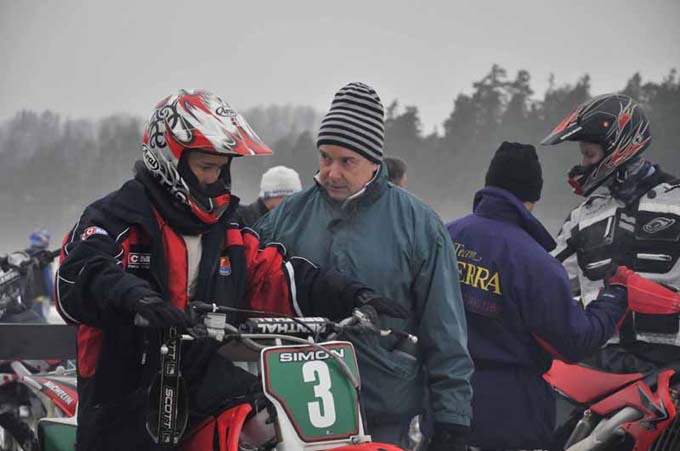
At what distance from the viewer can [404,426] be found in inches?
146

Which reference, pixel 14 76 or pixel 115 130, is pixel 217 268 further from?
pixel 14 76

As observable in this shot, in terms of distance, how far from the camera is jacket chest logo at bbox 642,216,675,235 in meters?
5.14

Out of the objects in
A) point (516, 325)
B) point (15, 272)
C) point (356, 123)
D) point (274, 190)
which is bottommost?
point (516, 325)

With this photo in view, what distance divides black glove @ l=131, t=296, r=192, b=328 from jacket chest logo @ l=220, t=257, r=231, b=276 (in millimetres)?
661

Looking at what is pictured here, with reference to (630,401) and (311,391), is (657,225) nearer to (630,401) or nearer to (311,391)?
(630,401)

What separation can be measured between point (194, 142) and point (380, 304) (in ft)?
2.73

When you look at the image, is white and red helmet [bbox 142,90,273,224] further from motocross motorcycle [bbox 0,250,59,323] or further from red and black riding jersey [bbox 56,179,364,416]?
motocross motorcycle [bbox 0,250,59,323]

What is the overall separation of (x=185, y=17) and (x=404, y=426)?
43342 mm

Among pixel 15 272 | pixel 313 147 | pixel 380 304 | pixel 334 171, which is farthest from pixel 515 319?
pixel 313 147

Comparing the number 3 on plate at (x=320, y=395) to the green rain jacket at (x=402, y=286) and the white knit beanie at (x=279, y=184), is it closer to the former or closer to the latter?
the green rain jacket at (x=402, y=286)

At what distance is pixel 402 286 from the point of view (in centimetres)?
367

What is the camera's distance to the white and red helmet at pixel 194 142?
10.8 ft

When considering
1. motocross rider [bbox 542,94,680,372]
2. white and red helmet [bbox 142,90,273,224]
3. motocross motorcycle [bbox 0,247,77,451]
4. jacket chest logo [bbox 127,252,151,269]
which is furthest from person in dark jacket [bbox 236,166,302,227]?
jacket chest logo [bbox 127,252,151,269]

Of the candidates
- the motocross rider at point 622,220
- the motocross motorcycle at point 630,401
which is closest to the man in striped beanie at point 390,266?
the motocross motorcycle at point 630,401
